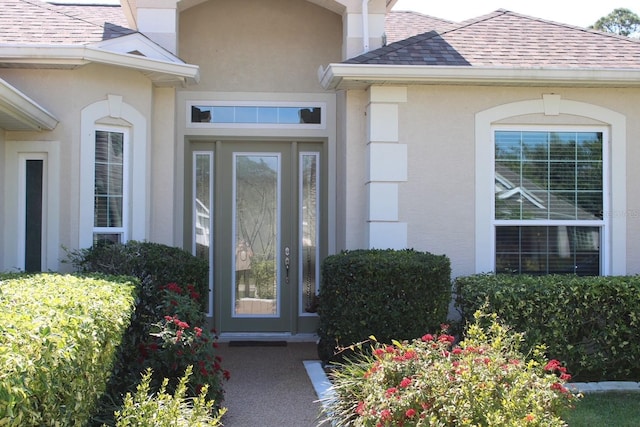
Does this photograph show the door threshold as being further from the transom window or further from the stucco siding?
the transom window

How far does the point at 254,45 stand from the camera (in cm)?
934

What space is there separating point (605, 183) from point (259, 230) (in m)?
4.32

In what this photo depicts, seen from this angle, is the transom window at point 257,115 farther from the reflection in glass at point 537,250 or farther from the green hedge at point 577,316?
the green hedge at point 577,316

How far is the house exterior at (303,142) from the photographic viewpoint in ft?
24.5

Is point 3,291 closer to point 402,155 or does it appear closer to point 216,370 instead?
point 216,370

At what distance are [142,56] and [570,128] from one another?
487 cm

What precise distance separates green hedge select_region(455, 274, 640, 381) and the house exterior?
1176mm

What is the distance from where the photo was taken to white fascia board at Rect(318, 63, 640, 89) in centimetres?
764

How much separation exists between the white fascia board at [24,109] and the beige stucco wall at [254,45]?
2.55m

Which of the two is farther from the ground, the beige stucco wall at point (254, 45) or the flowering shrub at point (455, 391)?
the beige stucco wall at point (254, 45)

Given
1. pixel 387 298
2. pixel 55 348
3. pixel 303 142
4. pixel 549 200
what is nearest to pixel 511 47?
pixel 549 200

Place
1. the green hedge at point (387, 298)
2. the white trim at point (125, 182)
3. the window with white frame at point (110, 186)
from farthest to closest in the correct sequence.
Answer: the white trim at point (125, 182)
the window with white frame at point (110, 186)
the green hedge at point (387, 298)

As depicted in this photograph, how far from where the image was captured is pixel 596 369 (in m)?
6.96

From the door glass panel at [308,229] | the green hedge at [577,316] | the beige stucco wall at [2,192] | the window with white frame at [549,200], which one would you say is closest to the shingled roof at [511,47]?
the window with white frame at [549,200]
